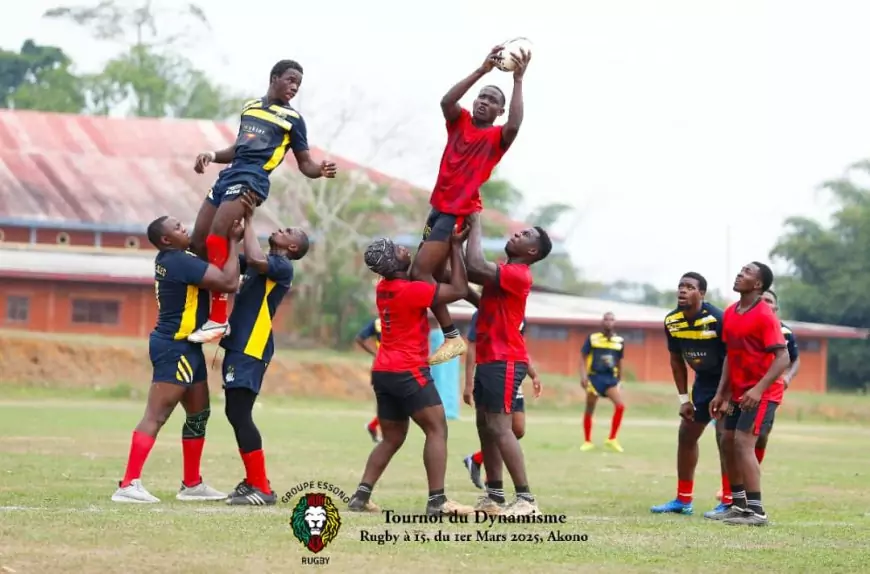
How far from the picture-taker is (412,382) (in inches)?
465

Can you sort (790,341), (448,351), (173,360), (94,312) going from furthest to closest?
(94,312)
(790,341)
(173,360)
(448,351)

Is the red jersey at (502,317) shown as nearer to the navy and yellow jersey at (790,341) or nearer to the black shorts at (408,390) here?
the black shorts at (408,390)

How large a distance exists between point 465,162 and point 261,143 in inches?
76.6

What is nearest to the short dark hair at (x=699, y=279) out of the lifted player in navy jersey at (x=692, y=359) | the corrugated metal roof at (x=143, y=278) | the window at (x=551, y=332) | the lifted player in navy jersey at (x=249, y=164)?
the lifted player in navy jersey at (x=692, y=359)

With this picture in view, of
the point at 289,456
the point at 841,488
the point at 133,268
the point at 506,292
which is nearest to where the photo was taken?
the point at 506,292

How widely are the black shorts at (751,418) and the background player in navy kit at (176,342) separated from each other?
4.71 meters

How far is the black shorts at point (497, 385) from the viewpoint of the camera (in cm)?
1216

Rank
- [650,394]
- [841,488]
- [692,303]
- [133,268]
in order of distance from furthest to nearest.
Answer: [133,268] → [650,394] → [841,488] → [692,303]

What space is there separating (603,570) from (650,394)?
41394 millimetres

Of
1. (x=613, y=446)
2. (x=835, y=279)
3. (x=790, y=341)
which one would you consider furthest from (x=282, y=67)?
(x=835, y=279)

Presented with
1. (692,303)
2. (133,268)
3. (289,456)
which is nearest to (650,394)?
(133,268)

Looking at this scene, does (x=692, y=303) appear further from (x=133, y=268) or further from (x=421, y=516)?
(x=133, y=268)

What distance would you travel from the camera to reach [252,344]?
12484 mm

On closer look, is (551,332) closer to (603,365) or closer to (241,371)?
(603,365)
